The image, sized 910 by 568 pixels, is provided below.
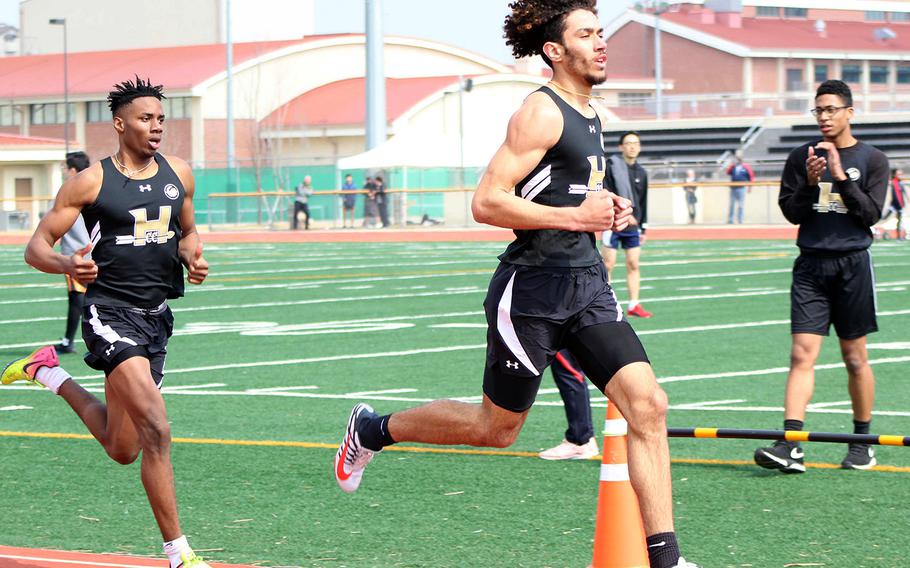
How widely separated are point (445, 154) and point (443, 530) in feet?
145

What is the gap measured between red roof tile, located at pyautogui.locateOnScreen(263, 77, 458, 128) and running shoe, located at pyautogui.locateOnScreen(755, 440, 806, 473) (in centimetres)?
6266

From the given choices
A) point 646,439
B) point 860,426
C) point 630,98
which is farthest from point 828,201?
point 630,98

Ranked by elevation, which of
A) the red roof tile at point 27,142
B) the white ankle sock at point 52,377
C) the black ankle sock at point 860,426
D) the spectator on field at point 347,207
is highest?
the red roof tile at point 27,142

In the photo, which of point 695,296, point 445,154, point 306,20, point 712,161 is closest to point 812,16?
point 306,20

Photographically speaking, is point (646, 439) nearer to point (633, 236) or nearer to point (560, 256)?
point (560, 256)

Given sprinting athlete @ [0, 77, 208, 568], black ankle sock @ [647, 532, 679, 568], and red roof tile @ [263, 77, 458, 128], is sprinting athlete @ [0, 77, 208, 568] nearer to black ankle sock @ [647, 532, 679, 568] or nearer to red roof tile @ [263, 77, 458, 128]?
black ankle sock @ [647, 532, 679, 568]

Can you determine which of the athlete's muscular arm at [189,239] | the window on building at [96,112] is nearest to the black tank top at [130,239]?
the athlete's muscular arm at [189,239]

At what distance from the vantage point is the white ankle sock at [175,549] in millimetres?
6641

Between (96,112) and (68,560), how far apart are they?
7255cm

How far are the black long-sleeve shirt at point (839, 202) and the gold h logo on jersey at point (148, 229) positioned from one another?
143 inches

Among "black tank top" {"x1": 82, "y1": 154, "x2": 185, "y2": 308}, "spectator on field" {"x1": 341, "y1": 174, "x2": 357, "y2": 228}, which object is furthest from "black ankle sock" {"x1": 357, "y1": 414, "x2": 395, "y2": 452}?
"spectator on field" {"x1": 341, "y1": 174, "x2": 357, "y2": 228}

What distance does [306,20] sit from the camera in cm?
10238

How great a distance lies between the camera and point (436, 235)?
4441cm

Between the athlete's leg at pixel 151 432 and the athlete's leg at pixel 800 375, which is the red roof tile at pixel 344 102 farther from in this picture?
the athlete's leg at pixel 151 432
